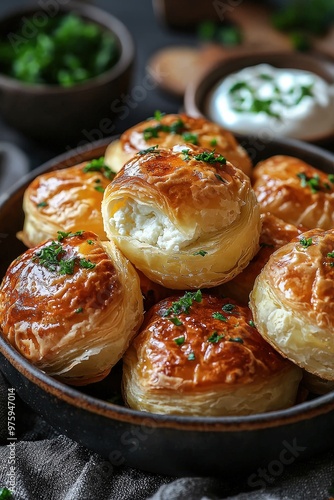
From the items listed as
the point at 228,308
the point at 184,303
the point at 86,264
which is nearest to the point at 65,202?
the point at 86,264

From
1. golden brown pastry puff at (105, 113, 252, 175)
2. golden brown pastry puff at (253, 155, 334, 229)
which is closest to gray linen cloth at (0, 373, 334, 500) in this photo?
golden brown pastry puff at (253, 155, 334, 229)

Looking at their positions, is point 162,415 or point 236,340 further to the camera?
point 236,340

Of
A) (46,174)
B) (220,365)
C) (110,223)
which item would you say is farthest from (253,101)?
(220,365)

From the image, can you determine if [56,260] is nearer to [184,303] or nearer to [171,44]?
[184,303]

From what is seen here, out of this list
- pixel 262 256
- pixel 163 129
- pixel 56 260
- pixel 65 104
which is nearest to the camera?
pixel 56 260

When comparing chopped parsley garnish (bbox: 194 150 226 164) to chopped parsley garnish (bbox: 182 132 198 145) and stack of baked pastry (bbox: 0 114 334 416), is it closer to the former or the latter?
stack of baked pastry (bbox: 0 114 334 416)

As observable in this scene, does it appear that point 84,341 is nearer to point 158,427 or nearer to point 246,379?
point 158,427
